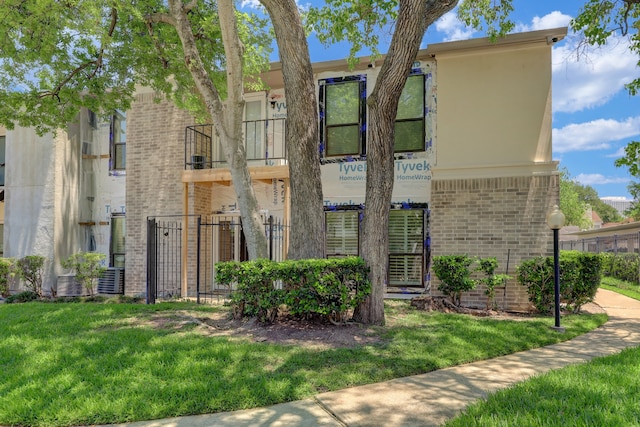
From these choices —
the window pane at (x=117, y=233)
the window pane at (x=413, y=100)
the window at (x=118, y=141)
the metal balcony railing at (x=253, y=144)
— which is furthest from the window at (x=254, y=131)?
the window pane at (x=117, y=233)

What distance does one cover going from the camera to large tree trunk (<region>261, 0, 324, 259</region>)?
6.63 metres

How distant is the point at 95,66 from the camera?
9.78 m

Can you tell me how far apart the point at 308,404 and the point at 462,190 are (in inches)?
266

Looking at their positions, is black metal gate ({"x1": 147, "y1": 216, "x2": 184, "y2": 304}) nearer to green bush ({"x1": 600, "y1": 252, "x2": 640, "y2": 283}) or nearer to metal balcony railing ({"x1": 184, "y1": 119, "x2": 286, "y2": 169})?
metal balcony railing ({"x1": 184, "y1": 119, "x2": 286, "y2": 169})

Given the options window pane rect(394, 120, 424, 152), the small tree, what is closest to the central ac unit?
the small tree

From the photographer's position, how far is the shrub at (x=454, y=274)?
807 centimetres

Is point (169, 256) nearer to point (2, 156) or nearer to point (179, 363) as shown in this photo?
point (179, 363)

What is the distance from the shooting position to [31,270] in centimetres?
1079

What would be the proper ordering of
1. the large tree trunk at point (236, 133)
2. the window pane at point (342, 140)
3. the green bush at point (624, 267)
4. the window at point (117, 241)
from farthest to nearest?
the green bush at point (624, 267)
the window at point (117, 241)
the window pane at point (342, 140)
the large tree trunk at point (236, 133)

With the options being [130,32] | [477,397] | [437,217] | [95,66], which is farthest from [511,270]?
[95,66]

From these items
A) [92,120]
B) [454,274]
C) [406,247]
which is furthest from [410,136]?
[92,120]

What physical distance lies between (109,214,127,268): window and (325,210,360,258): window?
19.8 feet

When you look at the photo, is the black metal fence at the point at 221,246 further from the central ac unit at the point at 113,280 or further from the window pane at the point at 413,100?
the window pane at the point at 413,100

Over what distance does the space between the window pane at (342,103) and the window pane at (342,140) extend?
0.17m
